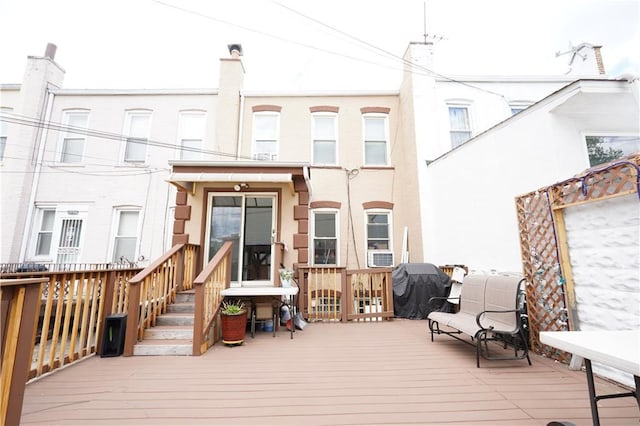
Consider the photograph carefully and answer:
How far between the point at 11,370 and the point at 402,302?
549cm

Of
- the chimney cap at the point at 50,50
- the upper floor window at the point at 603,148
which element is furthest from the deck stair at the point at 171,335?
the chimney cap at the point at 50,50

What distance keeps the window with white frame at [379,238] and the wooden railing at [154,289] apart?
438cm

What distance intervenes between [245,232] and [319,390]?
3.98m

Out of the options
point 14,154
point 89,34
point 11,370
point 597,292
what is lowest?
point 11,370

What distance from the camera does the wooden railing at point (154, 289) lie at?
3604mm

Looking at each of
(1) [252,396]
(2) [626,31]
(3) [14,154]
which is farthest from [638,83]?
(3) [14,154]

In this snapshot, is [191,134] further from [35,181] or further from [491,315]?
[491,315]

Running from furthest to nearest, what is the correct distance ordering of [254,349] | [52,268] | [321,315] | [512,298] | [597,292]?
[52,268], [321,315], [254,349], [512,298], [597,292]

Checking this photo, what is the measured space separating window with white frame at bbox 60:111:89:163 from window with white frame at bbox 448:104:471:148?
34.8 feet

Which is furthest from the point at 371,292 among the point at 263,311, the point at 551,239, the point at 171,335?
the point at 171,335

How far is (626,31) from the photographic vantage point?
397 cm

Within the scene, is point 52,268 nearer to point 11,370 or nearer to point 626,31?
point 11,370

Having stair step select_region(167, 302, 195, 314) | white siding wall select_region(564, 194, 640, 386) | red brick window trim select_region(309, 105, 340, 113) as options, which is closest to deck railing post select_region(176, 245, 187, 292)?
stair step select_region(167, 302, 195, 314)

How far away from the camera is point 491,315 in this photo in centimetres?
359
